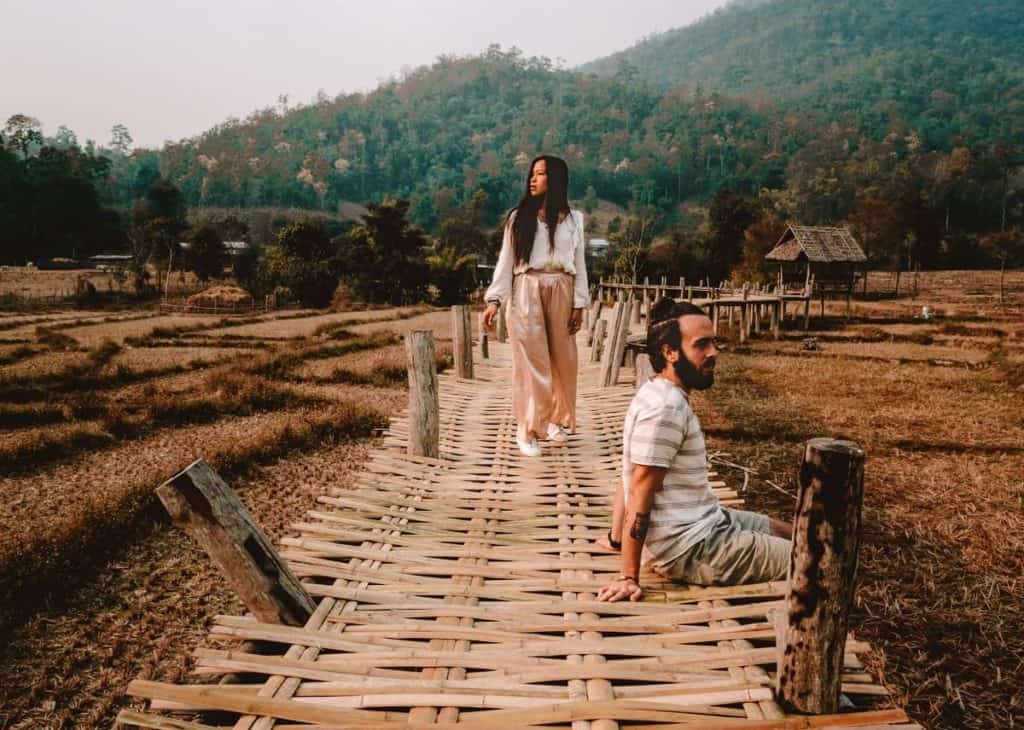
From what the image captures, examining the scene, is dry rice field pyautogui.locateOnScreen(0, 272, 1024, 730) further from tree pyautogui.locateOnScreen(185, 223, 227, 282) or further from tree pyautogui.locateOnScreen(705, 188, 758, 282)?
tree pyautogui.locateOnScreen(705, 188, 758, 282)

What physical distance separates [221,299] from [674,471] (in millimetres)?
26476

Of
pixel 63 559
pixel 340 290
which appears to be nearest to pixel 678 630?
pixel 63 559

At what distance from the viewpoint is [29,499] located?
4.93m

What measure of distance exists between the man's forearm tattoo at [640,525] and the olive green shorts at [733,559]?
20 centimetres

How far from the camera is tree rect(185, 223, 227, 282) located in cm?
3231

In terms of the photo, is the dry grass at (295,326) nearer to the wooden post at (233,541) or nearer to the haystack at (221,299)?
the haystack at (221,299)

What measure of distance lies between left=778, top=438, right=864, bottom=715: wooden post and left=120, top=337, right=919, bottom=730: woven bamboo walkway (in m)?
0.09

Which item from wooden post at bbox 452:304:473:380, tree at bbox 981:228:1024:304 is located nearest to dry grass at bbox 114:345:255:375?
wooden post at bbox 452:304:473:380

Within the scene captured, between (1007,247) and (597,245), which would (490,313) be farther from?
(597,245)

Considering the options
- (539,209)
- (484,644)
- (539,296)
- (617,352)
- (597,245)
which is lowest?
(484,644)

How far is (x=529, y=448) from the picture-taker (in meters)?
4.44

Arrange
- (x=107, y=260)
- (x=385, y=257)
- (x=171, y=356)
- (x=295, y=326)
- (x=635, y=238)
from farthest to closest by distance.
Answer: (x=635, y=238) < (x=107, y=260) < (x=385, y=257) < (x=295, y=326) < (x=171, y=356)

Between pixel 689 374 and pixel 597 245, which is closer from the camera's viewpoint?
pixel 689 374

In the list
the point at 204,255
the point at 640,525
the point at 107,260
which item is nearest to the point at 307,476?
the point at 640,525
